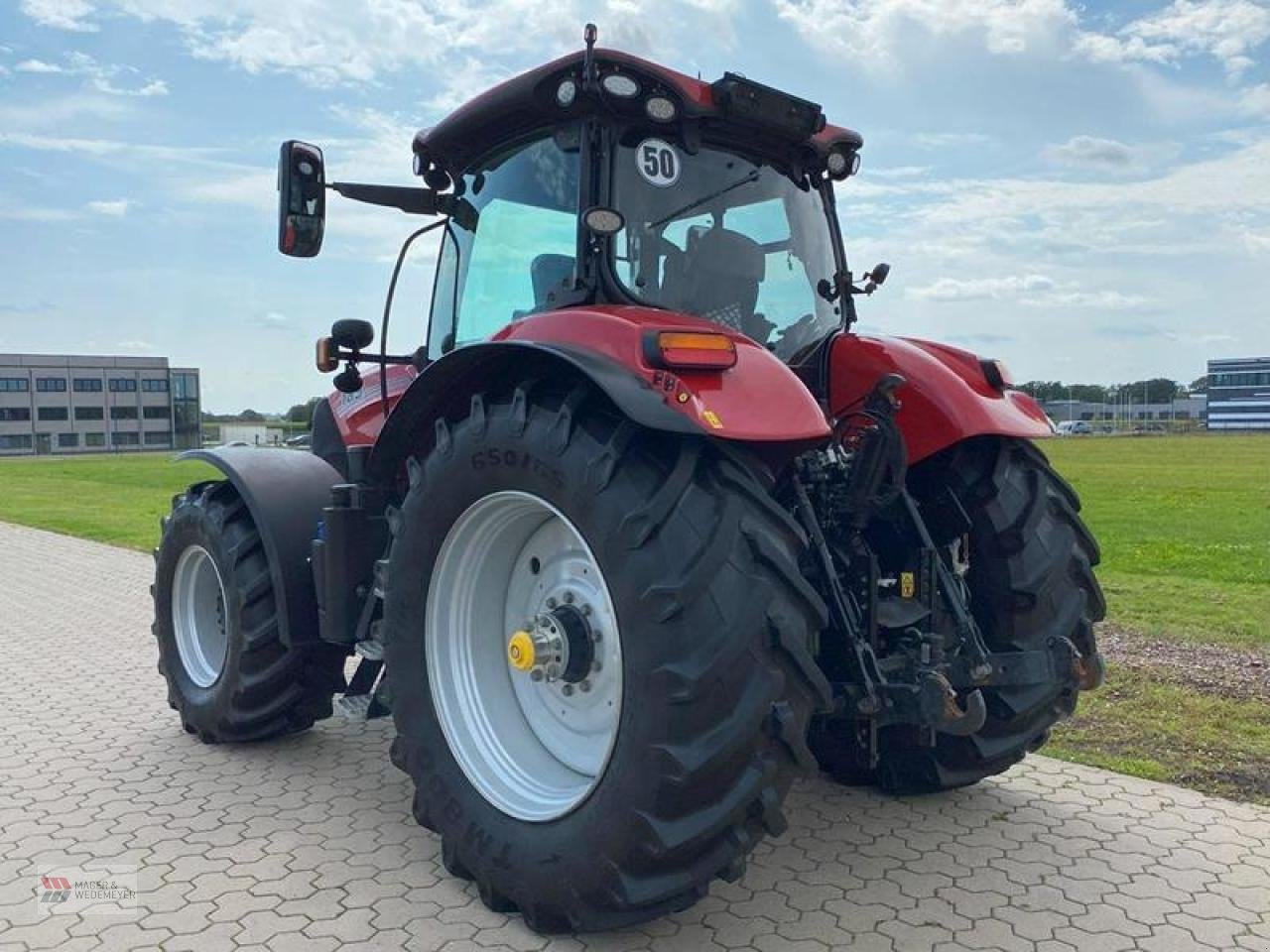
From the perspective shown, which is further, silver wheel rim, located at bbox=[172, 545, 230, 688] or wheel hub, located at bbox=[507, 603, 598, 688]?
silver wheel rim, located at bbox=[172, 545, 230, 688]

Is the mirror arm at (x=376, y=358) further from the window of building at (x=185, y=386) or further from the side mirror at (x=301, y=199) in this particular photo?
the window of building at (x=185, y=386)

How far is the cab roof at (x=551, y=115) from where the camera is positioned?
144 inches

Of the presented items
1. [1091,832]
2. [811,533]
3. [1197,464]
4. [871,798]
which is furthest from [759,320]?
[1197,464]

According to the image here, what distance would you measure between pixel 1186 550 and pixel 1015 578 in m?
10.2

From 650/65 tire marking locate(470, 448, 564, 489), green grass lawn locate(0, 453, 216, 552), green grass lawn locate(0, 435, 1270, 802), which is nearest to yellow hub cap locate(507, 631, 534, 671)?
650/65 tire marking locate(470, 448, 564, 489)

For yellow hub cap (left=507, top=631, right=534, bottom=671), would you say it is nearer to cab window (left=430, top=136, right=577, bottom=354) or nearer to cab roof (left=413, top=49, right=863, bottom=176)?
cab window (left=430, top=136, right=577, bottom=354)

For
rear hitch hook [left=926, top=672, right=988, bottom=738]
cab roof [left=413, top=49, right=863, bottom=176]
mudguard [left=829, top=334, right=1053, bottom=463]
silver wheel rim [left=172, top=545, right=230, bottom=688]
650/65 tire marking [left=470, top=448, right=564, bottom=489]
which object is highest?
cab roof [left=413, top=49, right=863, bottom=176]

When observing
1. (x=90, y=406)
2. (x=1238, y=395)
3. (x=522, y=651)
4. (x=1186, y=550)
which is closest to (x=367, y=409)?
(x=522, y=651)

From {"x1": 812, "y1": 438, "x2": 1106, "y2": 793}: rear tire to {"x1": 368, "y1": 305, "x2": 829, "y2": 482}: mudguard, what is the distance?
116cm

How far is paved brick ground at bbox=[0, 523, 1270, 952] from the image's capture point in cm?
333

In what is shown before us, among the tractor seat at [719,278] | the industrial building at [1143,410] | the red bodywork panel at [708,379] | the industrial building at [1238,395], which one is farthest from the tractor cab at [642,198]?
the industrial building at [1143,410]

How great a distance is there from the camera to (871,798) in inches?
178

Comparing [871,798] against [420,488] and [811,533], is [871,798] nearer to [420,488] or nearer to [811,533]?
[811,533]

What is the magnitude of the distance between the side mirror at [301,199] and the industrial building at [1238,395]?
362 feet
